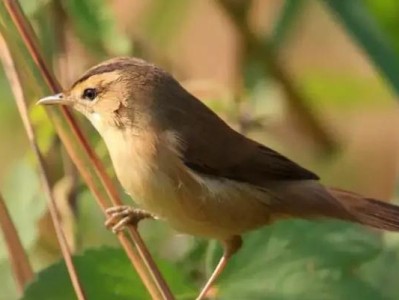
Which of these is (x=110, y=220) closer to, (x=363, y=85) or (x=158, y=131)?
(x=158, y=131)

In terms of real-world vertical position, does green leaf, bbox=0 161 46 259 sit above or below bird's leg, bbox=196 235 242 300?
above

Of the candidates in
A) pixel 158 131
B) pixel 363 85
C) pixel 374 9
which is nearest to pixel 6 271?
pixel 158 131

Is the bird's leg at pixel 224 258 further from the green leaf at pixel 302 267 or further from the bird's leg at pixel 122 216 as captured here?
the bird's leg at pixel 122 216

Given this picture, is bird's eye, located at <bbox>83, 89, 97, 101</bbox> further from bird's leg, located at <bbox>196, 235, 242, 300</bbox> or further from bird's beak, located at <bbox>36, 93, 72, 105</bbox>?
bird's leg, located at <bbox>196, 235, 242, 300</bbox>

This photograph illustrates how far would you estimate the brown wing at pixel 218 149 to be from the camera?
193 centimetres

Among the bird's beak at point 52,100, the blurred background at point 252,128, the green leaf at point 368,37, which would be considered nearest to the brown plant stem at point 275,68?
the blurred background at point 252,128

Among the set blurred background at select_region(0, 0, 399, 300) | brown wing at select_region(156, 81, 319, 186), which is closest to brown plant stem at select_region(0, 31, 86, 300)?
blurred background at select_region(0, 0, 399, 300)

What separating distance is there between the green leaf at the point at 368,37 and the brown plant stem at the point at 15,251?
0.63 metres

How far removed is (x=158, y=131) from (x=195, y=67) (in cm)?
167

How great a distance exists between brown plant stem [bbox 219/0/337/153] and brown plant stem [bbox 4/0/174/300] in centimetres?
75

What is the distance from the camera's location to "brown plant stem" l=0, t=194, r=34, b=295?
5.91ft

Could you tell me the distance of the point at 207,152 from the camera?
193 centimetres

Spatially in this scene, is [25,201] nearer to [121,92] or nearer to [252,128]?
[121,92]

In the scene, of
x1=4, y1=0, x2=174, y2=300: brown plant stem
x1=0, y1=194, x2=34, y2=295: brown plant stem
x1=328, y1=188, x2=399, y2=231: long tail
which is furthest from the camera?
x1=328, y1=188, x2=399, y2=231: long tail
